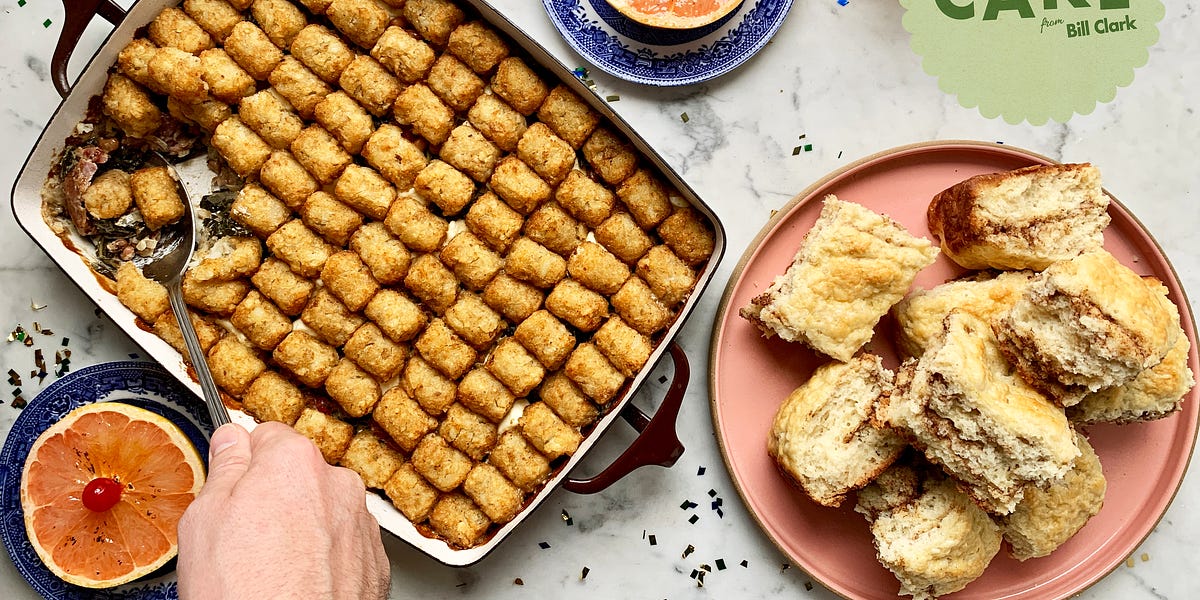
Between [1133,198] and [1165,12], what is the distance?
670mm

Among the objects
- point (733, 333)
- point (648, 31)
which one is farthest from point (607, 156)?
point (733, 333)

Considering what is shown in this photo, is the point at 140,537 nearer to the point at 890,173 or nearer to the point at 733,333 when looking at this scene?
the point at 733,333

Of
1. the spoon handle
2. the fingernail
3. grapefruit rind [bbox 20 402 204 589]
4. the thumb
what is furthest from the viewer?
grapefruit rind [bbox 20 402 204 589]

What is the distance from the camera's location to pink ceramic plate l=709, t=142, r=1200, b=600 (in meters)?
2.93

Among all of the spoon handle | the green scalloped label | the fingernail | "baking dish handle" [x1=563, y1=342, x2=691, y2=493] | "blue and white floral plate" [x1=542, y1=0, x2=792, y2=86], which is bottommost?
the spoon handle

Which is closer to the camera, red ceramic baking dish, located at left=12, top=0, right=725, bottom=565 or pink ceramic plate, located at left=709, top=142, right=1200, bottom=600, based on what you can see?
red ceramic baking dish, located at left=12, top=0, right=725, bottom=565

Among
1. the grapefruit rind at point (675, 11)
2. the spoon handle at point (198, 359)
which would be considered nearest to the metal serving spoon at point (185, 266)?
the spoon handle at point (198, 359)

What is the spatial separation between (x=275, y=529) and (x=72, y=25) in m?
1.74

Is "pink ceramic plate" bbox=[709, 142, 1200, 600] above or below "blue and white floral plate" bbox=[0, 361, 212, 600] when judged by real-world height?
above

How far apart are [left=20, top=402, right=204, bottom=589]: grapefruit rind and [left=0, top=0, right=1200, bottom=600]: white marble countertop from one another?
313 mm

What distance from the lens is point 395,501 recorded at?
2.84 metres

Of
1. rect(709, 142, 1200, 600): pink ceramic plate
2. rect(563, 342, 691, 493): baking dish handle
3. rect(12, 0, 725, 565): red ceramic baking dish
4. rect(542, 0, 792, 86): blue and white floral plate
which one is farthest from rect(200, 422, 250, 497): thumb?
rect(542, 0, 792, 86): blue and white floral plate

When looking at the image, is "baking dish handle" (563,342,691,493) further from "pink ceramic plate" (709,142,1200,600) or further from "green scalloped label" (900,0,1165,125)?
"green scalloped label" (900,0,1165,125)

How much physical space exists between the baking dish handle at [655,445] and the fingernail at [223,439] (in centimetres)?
100
